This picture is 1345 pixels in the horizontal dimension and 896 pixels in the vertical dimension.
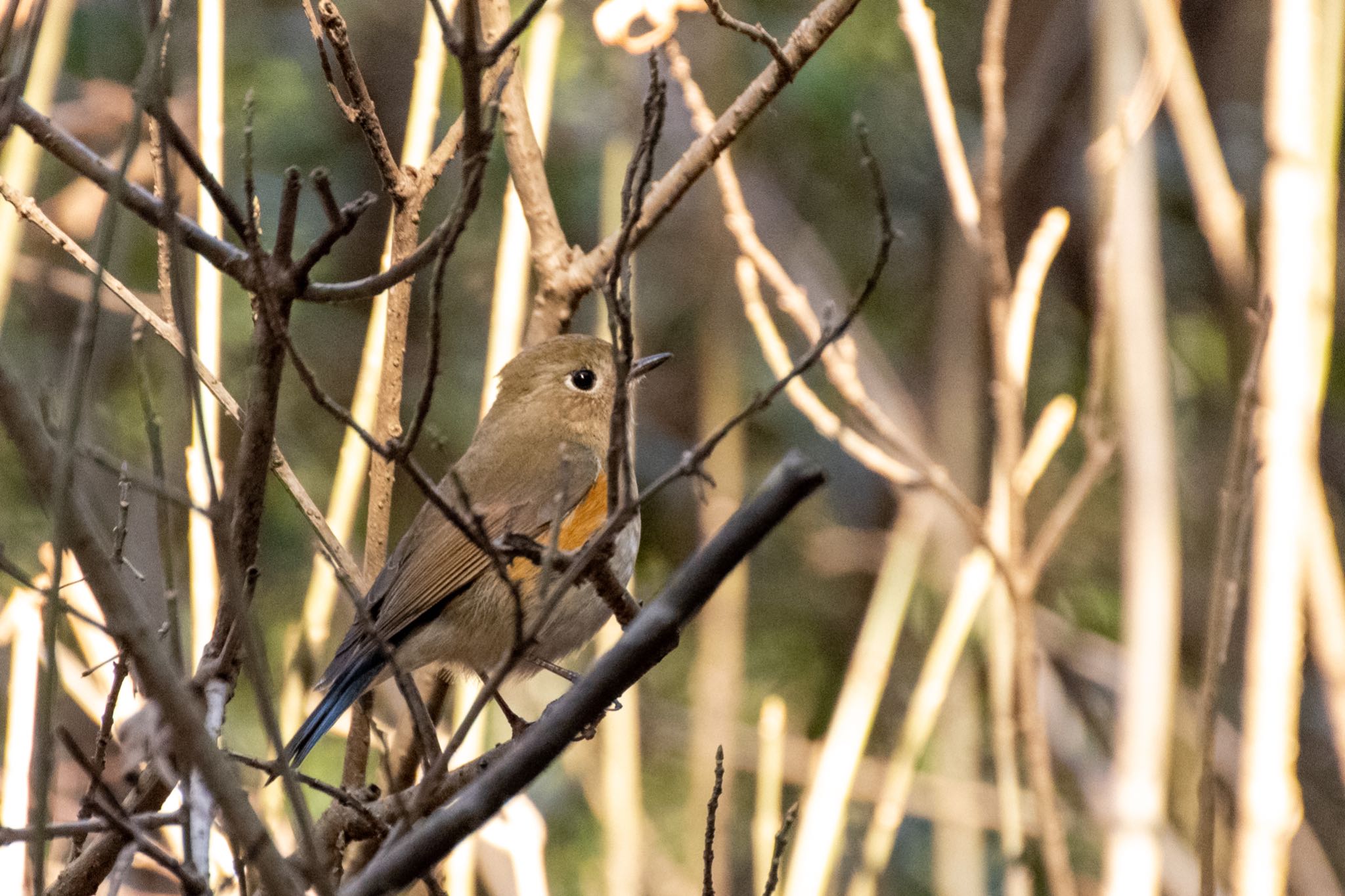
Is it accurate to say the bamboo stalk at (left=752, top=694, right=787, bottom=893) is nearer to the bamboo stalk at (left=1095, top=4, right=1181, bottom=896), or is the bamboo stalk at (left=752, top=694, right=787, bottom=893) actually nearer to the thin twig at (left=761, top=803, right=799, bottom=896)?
the bamboo stalk at (left=1095, top=4, right=1181, bottom=896)

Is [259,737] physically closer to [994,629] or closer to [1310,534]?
[994,629]

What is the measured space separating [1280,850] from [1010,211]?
4012 mm

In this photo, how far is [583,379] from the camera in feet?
11.8

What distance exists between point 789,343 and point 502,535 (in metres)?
3.35

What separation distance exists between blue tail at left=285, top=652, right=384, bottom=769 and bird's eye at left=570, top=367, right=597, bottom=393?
1061 mm

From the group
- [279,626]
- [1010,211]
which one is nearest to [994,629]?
[279,626]

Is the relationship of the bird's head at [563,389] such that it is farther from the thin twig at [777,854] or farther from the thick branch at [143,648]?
the thick branch at [143,648]

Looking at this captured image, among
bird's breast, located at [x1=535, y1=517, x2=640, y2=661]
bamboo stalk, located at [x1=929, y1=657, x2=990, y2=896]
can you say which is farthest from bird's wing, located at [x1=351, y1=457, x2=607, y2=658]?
bamboo stalk, located at [x1=929, y1=657, x2=990, y2=896]

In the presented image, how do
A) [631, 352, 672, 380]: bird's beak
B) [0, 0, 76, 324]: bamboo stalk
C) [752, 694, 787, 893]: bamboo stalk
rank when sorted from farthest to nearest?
[631, 352, 672, 380]: bird's beak < [752, 694, 787, 893]: bamboo stalk < [0, 0, 76, 324]: bamboo stalk

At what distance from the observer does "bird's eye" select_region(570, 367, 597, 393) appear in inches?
141

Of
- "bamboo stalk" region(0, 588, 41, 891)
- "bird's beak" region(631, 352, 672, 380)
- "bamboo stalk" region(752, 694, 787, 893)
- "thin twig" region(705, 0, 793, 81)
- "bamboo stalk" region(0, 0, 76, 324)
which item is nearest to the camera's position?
"thin twig" region(705, 0, 793, 81)

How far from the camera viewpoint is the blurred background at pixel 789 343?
471 cm

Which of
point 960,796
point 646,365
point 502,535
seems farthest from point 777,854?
point 960,796

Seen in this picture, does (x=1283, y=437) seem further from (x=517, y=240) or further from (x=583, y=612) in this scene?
(x=517, y=240)
